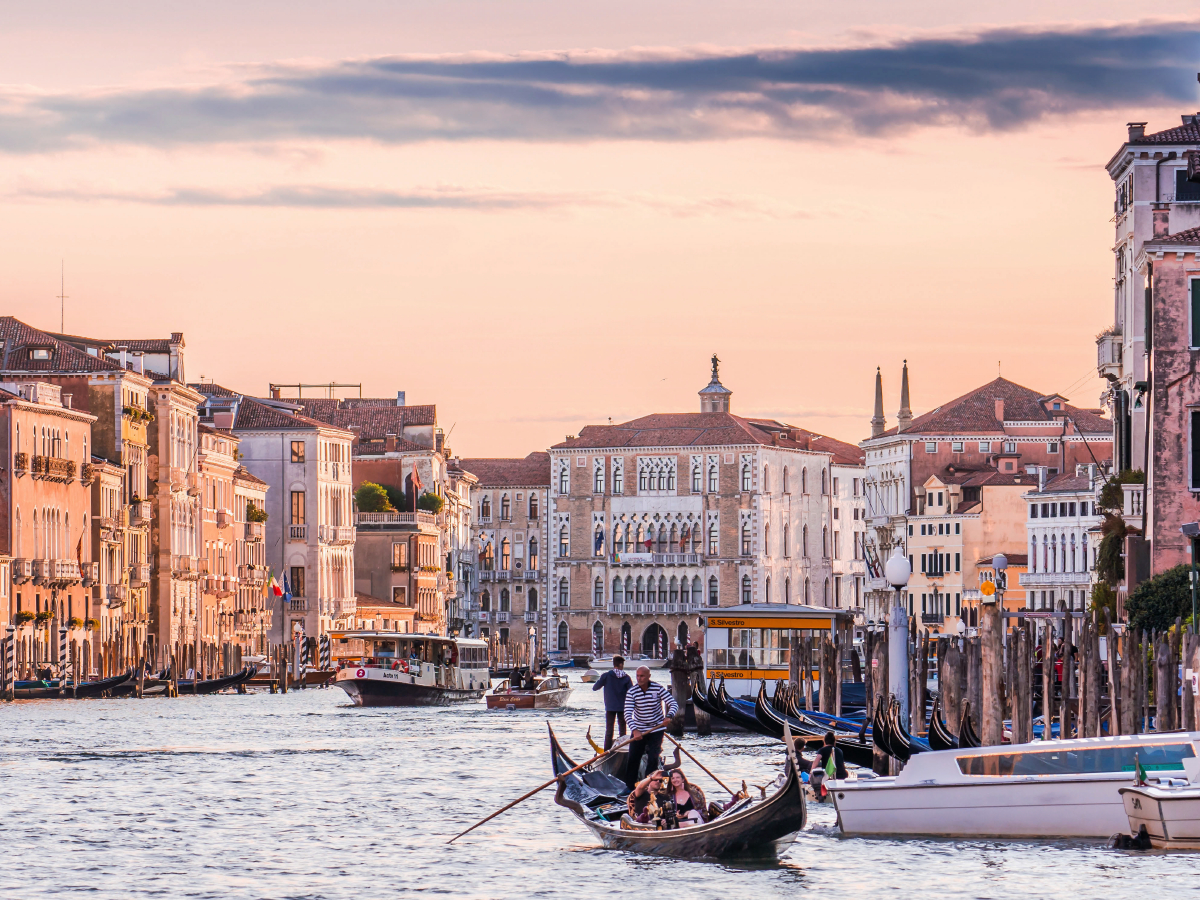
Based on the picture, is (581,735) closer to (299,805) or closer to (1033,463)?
(299,805)

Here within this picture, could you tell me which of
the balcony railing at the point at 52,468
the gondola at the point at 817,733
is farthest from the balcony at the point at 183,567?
the gondola at the point at 817,733

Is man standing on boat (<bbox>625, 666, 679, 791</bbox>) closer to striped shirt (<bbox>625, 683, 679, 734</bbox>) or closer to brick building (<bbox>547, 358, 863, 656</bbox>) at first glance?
striped shirt (<bbox>625, 683, 679, 734</bbox>)

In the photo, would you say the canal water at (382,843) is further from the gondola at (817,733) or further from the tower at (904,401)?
the tower at (904,401)

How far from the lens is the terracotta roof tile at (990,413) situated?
340 feet

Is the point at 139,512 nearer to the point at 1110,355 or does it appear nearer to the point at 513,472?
the point at 1110,355

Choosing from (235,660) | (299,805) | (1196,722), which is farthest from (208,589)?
(1196,722)

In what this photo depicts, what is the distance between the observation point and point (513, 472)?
123812 millimetres

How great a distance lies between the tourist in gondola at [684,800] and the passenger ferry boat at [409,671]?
36.1 m

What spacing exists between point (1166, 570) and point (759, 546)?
259 feet

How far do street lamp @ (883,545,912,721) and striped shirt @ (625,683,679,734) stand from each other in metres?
2.45

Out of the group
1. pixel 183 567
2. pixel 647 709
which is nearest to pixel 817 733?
pixel 647 709

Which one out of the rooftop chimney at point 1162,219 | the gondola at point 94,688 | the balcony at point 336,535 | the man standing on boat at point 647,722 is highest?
the rooftop chimney at point 1162,219

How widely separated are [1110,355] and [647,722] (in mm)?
23149

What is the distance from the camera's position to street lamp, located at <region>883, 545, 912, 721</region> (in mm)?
25062
